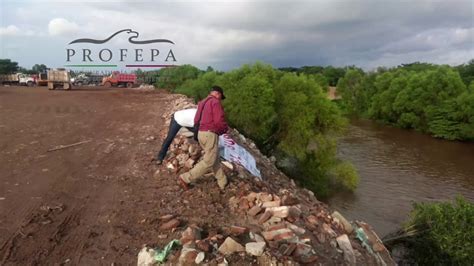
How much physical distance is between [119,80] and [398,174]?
104 ft

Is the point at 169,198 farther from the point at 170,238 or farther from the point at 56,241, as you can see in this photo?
the point at 56,241

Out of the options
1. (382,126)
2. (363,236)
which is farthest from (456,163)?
(363,236)

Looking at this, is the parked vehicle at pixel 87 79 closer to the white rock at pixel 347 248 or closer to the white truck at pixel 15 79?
the white truck at pixel 15 79

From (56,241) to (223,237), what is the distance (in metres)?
2.20

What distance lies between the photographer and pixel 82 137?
10156mm

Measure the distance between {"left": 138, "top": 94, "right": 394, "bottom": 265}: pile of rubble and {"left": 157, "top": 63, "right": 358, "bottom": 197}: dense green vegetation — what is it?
1492 centimetres

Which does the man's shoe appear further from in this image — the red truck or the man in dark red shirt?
the red truck

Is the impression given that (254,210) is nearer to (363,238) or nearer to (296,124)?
(363,238)

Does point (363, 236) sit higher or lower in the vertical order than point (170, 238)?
lower

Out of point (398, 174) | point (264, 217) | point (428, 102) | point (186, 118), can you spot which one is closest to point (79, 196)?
point (186, 118)

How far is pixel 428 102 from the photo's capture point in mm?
45156

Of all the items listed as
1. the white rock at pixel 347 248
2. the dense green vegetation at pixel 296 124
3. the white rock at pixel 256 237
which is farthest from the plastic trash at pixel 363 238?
the dense green vegetation at pixel 296 124

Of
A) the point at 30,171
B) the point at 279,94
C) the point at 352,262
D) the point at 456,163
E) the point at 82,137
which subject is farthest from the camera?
the point at 456,163

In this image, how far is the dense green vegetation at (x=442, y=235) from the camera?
10273 mm
